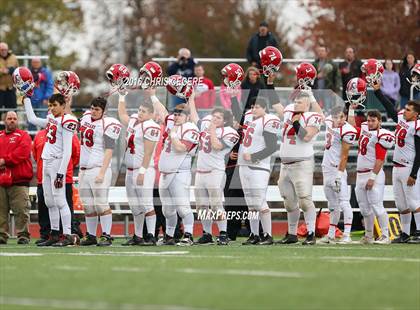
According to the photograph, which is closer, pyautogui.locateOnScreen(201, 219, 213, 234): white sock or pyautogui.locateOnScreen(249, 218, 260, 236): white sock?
pyautogui.locateOnScreen(249, 218, 260, 236): white sock

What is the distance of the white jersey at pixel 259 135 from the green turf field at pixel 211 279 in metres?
2.33

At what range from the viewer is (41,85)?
23.0 m

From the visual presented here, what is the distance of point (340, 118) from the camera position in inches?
654

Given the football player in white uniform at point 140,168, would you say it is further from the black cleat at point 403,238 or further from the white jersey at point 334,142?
→ the black cleat at point 403,238

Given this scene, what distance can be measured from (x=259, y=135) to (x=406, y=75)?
6.12 meters

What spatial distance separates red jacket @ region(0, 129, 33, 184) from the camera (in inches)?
698

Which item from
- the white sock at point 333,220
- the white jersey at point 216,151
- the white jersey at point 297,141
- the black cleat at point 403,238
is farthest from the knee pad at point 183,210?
the black cleat at point 403,238

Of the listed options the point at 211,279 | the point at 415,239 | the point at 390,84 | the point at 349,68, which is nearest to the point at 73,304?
the point at 211,279

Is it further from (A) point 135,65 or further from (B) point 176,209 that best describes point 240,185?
(A) point 135,65

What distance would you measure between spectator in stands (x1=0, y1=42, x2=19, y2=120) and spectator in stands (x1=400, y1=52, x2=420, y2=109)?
267 inches

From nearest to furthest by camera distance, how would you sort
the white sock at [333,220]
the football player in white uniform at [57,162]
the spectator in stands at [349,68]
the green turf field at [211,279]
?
the green turf field at [211,279], the football player in white uniform at [57,162], the white sock at [333,220], the spectator in stands at [349,68]

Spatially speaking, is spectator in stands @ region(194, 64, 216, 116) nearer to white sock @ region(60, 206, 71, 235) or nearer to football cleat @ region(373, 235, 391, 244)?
football cleat @ region(373, 235, 391, 244)

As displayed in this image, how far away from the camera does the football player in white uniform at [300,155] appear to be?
52.4 ft

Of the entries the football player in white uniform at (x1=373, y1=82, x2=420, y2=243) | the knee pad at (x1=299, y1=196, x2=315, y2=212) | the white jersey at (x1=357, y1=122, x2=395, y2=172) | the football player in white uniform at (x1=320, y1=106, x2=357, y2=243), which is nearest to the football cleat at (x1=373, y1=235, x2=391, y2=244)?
the football player in white uniform at (x1=373, y1=82, x2=420, y2=243)
